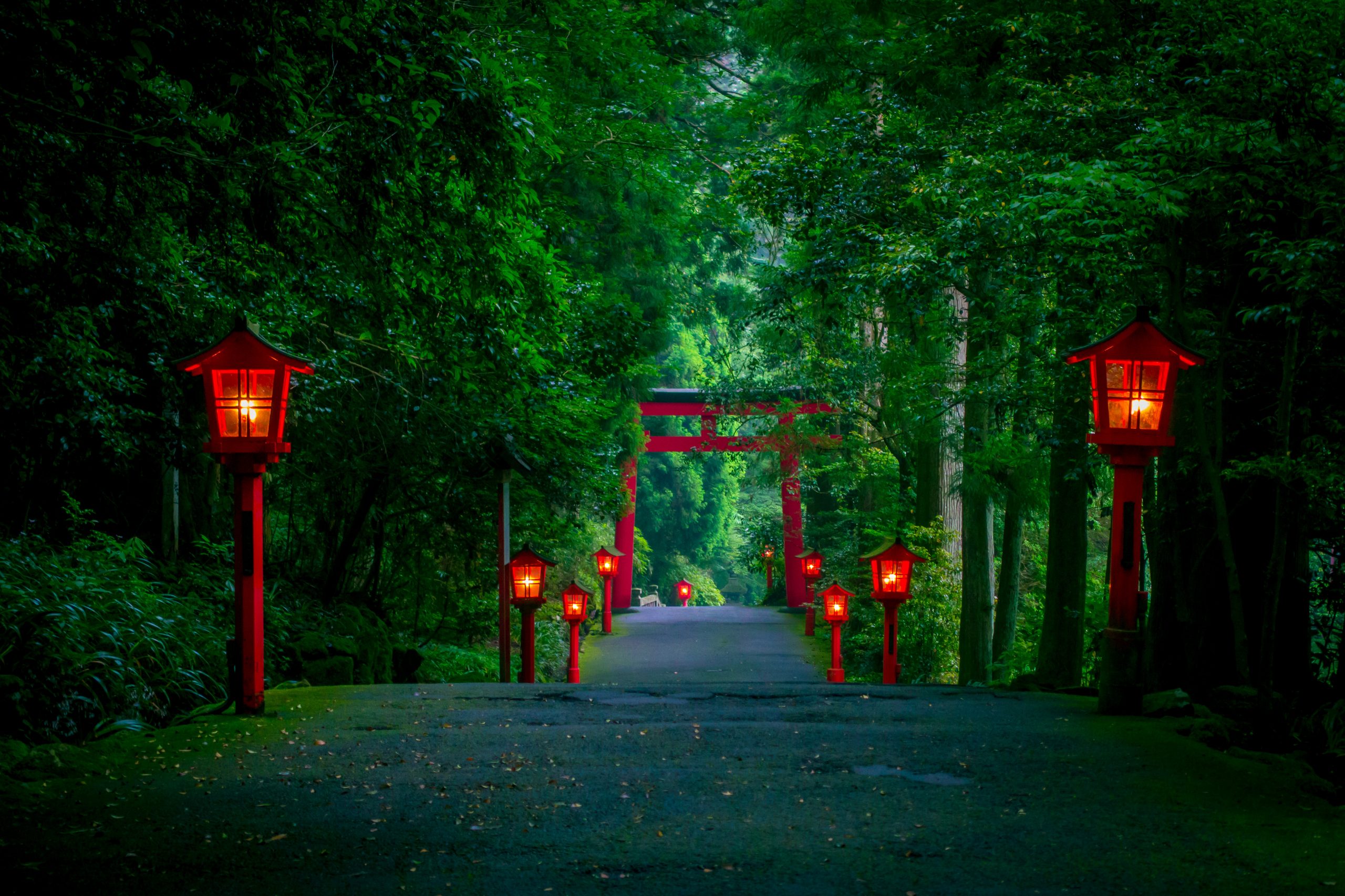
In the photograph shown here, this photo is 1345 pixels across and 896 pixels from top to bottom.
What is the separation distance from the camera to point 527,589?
41.3 ft

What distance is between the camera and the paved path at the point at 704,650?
18141 mm

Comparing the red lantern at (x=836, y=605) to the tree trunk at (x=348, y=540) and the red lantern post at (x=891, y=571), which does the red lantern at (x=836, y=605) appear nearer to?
the red lantern post at (x=891, y=571)

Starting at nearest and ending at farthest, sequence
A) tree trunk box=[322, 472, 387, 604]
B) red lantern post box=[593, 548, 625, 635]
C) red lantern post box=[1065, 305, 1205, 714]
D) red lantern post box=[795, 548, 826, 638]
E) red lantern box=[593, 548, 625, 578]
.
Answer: red lantern post box=[1065, 305, 1205, 714], tree trunk box=[322, 472, 387, 604], red lantern post box=[795, 548, 826, 638], red lantern post box=[593, 548, 625, 635], red lantern box=[593, 548, 625, 578]

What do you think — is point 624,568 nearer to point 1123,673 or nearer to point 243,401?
point 1123,673

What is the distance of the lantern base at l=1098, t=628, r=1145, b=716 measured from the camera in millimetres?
6738

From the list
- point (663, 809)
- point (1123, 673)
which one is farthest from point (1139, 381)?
point (663, 809)

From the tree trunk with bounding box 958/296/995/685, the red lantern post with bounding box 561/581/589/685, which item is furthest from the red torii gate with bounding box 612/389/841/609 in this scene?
the tree trunk with bounding box 958/296/995/685

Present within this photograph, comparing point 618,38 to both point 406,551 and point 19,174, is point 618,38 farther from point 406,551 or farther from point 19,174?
point 19,174

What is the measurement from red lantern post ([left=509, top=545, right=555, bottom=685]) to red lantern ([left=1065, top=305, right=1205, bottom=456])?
7370mm

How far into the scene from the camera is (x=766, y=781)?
4773 millimetres

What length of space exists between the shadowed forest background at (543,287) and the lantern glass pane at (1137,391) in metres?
0.65

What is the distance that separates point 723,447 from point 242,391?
2131 cm

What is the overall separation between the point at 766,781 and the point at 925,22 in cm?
901

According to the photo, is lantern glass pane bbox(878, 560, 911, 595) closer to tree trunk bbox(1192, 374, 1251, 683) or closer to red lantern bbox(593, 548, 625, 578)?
tree trunk bbox(1192, 374, 1251, 683)
